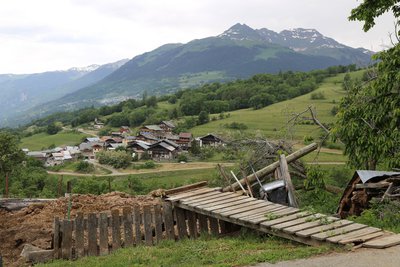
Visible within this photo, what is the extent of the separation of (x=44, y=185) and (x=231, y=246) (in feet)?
179

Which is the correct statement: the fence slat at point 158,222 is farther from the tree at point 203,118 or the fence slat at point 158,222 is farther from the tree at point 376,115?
the tree at point 203,118

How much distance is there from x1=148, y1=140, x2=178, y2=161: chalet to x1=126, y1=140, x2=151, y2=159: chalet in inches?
69.8

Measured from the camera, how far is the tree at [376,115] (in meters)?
10.6

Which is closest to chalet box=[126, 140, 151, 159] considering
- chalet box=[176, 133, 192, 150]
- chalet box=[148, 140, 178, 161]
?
chalet box=[148, 140, 178, 161]

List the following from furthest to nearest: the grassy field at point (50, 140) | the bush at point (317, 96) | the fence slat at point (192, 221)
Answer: the grassy field at point (50, 140) < the bush at point (317, 96) < the fence slat at point (192, 221)

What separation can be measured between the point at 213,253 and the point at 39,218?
519 centimetres

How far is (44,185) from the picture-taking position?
57656 mm

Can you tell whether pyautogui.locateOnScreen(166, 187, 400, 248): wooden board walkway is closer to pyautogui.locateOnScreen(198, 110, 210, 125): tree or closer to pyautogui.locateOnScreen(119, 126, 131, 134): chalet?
pyautogui.locateOnScreen(198, 110, 210, 125): tree

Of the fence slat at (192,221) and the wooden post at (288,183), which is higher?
the wooden post at (288,183)

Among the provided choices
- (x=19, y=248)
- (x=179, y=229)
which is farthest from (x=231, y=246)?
(x=19, y=248)

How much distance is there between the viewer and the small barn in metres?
9.05

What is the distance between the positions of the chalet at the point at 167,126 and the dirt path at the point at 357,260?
103 m

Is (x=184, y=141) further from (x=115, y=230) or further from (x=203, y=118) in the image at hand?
(x=115, y=230)

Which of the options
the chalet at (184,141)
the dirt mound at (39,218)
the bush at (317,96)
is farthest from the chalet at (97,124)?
the dirt mound at (39,218)
